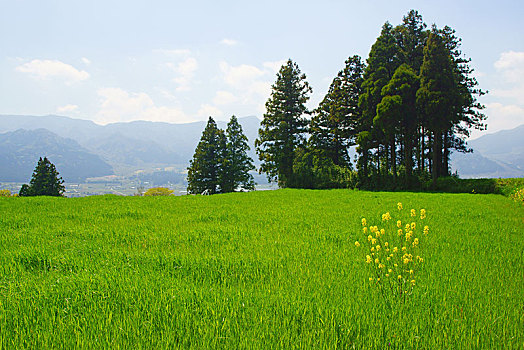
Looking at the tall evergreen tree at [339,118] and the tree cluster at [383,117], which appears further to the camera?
the tall evergreen tree at [339,118]

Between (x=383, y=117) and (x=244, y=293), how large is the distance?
2187cm

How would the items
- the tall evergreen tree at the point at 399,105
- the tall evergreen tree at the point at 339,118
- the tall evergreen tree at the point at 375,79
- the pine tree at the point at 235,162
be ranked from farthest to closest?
1. the pine tree at the point at 235,162
2. the tall evergreen tree at the point at 339,118
3. the tall evergreen tree at the point at 375,79
4. the tall evergreen tree at the point at 399,105

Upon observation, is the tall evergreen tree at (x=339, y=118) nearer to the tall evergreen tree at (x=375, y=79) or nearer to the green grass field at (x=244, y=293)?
the tall evergreen tree at (x=375, y=79)

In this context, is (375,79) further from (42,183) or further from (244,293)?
(42,183)

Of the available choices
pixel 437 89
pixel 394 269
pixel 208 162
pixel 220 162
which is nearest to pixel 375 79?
pixel 437 89

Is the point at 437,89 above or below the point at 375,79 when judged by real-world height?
below

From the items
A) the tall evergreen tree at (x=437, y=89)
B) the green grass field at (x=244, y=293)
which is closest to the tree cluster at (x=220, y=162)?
→ the tall evergreen tree at (x=437, y=89)

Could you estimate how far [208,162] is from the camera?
3344 centimetres

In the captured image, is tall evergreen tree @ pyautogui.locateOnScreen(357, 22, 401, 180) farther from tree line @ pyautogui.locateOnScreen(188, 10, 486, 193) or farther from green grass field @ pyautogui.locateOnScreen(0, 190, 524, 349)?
green grass field @ pyautogui.locateOnScreen(0, 190, 524, 349)

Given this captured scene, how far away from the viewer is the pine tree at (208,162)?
110 feet

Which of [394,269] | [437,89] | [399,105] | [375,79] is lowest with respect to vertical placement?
[394,269]

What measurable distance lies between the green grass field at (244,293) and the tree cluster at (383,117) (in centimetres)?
1753

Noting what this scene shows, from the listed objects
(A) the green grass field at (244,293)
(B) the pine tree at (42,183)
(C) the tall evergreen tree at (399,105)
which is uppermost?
(C) the tall evergreen tree at (399,105)

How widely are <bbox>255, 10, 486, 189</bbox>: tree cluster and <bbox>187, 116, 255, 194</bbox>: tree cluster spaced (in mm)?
2824
